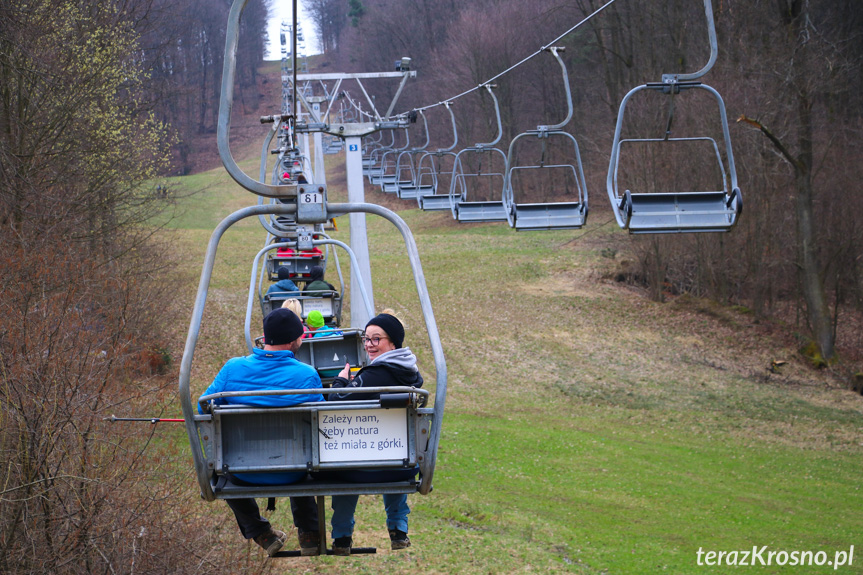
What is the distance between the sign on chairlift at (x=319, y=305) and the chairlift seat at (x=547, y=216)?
11.4ft

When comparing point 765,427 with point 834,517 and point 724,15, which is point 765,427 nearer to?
point 834,517

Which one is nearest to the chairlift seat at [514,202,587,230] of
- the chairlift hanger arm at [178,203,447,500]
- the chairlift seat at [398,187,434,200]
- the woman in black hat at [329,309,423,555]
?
the woman in black hat at [329,309,423,555]

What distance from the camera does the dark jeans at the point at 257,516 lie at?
538 centimetres

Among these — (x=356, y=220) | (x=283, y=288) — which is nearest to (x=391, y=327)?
(x=283, y=288)

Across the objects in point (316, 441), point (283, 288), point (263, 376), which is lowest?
point (283, 288)

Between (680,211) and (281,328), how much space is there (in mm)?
4603

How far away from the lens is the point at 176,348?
61.8ft

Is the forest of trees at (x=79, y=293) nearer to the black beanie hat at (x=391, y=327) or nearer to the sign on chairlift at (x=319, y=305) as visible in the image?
the sign on chairlift at (x=319, y=305)

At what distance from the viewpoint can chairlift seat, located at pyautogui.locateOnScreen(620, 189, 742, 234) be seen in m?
7.68

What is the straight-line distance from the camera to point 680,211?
803cm

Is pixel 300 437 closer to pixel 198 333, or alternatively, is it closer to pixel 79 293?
pixel 198 333

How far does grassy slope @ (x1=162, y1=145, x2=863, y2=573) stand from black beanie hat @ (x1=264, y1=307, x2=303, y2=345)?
3.78 m

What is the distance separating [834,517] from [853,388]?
883 cm

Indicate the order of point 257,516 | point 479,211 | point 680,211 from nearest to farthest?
point 257,516
point 680,211
point 479,211
